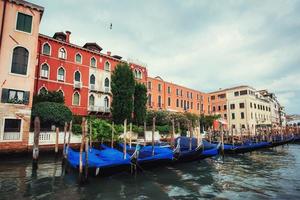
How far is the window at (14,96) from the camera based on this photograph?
15695mm

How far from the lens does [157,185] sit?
30.0 feet

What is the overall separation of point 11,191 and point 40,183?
1298 millimetres

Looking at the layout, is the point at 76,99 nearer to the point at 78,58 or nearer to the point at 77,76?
the point at 77,76

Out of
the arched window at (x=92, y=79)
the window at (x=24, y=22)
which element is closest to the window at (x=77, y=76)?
the arched window at (x=92, y=79)

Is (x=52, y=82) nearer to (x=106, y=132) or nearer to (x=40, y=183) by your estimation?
(x=106, y=132)

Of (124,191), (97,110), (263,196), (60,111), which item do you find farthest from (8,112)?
(263,196)

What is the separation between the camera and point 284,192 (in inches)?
319

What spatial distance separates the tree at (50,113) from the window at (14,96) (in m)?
1.37

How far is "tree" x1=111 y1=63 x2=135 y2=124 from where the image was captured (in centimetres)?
2275

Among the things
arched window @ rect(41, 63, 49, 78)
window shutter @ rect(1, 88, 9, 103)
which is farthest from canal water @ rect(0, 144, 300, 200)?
arched window @ rect(41, 63, 49, 78)

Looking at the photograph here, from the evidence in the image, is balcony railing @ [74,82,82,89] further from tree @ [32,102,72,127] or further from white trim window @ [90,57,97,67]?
tree @ [32,102,72,127]

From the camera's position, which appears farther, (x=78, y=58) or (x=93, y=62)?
(x=93, y=62)

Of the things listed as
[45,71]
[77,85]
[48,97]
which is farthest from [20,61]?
[77,85]

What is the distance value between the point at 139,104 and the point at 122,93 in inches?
125
